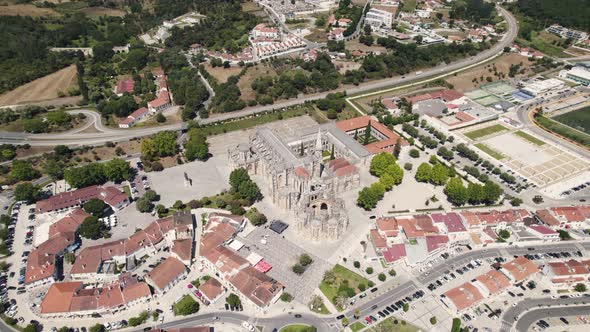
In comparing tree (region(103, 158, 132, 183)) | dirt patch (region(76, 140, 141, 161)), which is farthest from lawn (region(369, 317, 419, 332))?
dirt patch (region(76, 140, 141, 161))

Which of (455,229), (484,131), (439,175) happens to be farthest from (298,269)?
(484,131)

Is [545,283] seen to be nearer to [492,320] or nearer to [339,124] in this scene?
[492,320]

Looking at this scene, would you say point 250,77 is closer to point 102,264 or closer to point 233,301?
point 102,264

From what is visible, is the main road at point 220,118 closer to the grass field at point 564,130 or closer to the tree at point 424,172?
the grass field at point 564,130

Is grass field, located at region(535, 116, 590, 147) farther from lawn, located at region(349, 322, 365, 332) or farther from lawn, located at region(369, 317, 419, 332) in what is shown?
lawn, located at region(349, 322, 365, 332)

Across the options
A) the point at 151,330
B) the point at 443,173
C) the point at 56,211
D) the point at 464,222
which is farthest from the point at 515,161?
the point at 56,211

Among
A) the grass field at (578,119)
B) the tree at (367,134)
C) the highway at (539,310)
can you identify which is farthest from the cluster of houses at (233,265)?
the grass field at (578,119)
